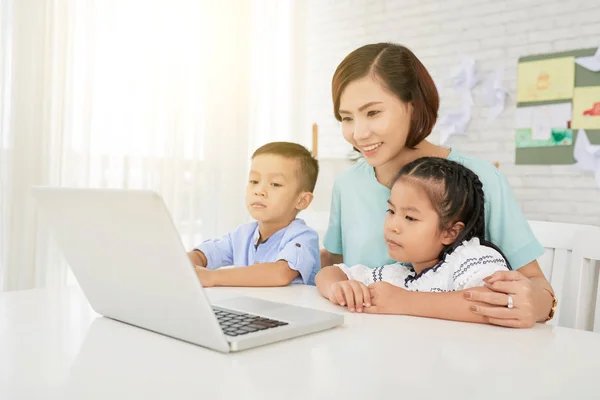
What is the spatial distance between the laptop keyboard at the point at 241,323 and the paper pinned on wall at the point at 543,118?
9.73 ft

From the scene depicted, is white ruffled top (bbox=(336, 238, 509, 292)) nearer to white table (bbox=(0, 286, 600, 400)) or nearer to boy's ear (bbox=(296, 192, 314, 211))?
white table (bbox=(0, 286, 600, 400))

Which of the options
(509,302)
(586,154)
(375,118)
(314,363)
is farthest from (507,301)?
(586,154)

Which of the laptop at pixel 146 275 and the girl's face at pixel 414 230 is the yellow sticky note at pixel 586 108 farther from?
the laptop at pixel 146 275

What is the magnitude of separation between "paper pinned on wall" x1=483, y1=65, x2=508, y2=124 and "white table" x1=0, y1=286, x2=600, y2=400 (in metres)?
2.90

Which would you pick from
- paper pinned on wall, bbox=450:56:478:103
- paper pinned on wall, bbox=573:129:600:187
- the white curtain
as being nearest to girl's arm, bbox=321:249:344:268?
the white curtain

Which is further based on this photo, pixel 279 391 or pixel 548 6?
pixel 548 6

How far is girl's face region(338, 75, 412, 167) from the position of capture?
1221 millimetres

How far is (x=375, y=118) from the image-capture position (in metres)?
1.22

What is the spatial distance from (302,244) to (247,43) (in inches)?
106

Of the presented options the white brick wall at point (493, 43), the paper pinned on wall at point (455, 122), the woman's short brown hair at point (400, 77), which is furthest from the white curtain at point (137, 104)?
the woman's short brown hair at point (400, 77)

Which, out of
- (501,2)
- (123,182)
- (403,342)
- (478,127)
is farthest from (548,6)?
(403,342)

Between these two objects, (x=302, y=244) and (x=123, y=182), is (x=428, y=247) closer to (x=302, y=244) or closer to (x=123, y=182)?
(x=302, y=244)

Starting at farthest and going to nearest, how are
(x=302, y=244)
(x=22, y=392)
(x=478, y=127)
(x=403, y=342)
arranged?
(x=478, y=127) → (x=302, y=244) → (x=403, y=342) → (x=22, y=392)

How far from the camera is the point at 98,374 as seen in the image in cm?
62
